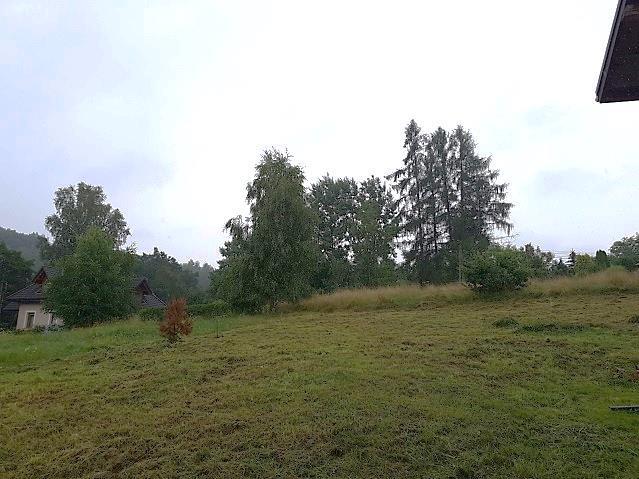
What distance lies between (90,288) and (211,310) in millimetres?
6522

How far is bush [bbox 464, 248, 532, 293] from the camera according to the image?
50.0 feet

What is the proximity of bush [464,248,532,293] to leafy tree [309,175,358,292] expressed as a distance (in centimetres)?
1761

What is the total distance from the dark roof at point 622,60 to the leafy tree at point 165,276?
173ft

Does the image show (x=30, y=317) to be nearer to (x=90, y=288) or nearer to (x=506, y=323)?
(x=90, y=288)

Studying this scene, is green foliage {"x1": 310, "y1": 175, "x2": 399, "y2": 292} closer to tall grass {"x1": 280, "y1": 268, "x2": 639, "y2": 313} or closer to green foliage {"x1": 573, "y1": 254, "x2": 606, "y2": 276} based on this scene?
tall grass {"x1": 280, "y1": 268, "x2": 639, "y2": 313}

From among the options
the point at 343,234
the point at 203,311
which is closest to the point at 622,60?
the point at 203,311

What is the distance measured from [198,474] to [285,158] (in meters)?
17.9

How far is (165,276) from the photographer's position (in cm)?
6103

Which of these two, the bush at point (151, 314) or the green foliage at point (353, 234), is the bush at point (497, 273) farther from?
the bush at point (151, 314)

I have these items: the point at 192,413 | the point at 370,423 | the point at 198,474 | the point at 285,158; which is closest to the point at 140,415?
the point at 192,413

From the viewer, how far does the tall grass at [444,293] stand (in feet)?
47.4

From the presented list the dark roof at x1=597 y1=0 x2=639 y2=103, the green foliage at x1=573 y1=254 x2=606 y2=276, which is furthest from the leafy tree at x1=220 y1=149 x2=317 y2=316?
the dark roof at x1=597 y1=0 x2=639 y2=103

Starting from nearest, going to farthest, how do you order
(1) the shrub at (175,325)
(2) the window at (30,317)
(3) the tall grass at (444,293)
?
(1) the shrub at (175,325), (3) the tall grass at (444,293), (2) the window at (30,317)

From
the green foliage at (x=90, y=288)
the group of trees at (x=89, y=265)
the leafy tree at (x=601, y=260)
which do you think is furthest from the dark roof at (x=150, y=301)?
the leafy tree at (x=601, y=260)
